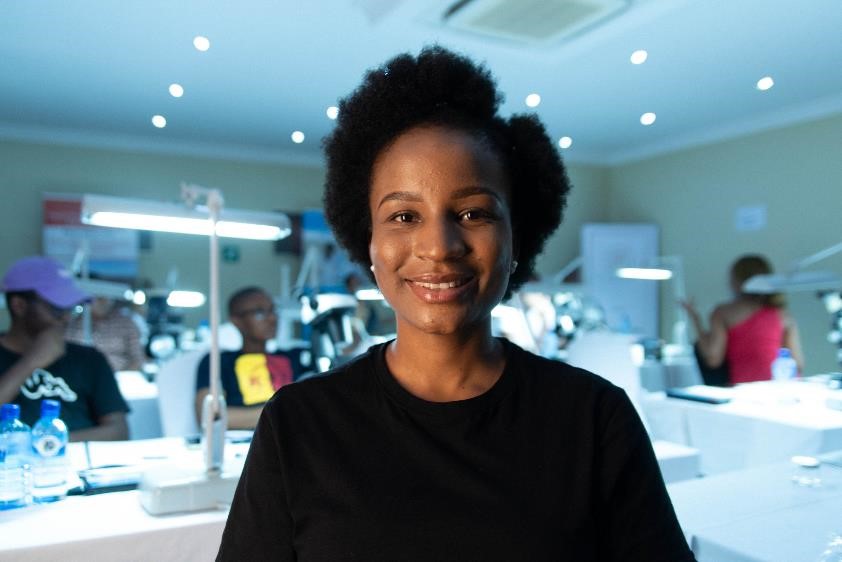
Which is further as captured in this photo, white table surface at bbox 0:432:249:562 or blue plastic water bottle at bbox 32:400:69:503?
blue plastic water bottle at bbox 32:400:69:503

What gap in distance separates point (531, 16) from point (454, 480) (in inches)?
123

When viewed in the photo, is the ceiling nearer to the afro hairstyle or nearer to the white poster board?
the white poster board

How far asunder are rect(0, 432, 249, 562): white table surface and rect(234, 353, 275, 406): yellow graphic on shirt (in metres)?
1.15

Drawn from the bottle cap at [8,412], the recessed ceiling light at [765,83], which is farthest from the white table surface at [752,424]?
the bottle cap at [8,412]

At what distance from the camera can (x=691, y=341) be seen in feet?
23.1

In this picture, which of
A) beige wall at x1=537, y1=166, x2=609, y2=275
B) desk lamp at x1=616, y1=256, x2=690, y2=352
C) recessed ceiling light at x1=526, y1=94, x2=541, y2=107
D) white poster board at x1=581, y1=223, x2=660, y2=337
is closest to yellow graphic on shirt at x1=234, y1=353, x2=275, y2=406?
recessed ceiling light at x1=526, y1=94, x2=541, y2=107

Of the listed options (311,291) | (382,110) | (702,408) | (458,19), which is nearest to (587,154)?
(458,19)

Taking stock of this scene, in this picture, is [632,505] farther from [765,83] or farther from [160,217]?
[765,83]

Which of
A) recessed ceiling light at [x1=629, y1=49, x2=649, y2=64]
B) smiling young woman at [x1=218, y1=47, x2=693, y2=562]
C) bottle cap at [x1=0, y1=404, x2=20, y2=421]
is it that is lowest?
bottle cap at [x1=0, y1=404, x2=20, y2=421]

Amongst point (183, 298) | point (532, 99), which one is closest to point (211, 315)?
point (183, 298)

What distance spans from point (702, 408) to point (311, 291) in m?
1.91

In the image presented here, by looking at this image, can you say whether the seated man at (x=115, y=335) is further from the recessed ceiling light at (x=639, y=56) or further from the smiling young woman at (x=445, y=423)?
the smiling young woman at (x=445, y=423)

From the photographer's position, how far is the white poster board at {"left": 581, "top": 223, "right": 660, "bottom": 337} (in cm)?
725

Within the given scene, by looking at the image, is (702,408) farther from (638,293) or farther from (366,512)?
(638,293)
